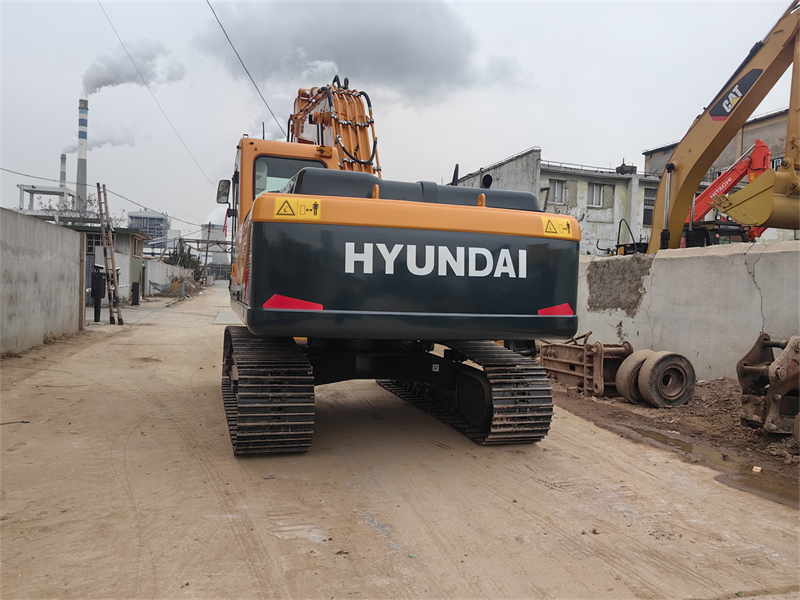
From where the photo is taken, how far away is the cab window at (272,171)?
6305mm

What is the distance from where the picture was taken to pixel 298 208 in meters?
3.96

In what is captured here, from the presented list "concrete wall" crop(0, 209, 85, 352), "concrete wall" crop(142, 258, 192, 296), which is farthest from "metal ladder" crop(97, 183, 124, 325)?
"concrete wall" crop(142, 258, 192, 296)

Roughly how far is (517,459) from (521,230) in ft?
6.23

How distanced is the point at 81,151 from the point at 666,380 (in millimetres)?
52219

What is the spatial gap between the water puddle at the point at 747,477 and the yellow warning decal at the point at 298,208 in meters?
3.74

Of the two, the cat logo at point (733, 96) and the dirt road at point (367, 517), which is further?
the cat logo at point (733, 96)

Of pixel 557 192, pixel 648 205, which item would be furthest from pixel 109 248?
pixel 648 205

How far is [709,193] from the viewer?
→ 11.6m

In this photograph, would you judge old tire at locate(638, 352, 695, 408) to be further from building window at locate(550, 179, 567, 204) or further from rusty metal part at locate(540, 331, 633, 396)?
building window at locate(550, 179, 567, 204)

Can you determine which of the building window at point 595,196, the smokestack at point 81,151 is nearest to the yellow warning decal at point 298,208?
the building window at point 595,196

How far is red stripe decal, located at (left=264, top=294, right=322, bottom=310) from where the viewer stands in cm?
394

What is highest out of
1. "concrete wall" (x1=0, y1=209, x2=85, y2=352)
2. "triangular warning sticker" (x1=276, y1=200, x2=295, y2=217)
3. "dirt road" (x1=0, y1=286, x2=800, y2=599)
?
"triangular warning sticker" (x1=276, y1=200, x2=295, y2=217)

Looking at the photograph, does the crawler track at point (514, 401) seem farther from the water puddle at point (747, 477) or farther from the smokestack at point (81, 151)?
the smokestack at point (81, 151)

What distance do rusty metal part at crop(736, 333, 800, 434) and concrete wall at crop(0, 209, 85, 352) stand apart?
1011 cm
